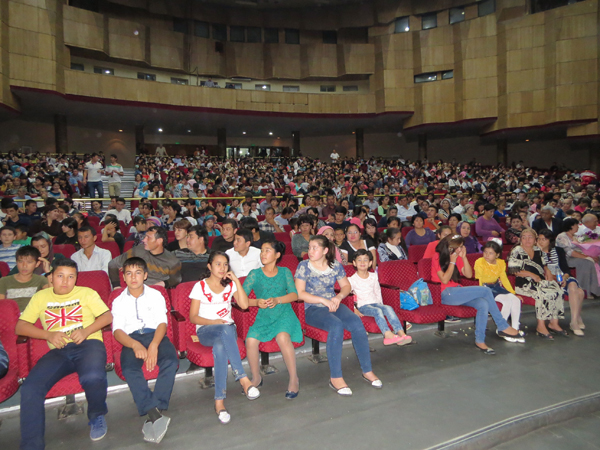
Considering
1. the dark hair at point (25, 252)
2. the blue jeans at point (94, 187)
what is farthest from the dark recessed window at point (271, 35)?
the dark hair at point (25, 252)

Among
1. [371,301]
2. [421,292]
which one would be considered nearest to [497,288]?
[421,292]

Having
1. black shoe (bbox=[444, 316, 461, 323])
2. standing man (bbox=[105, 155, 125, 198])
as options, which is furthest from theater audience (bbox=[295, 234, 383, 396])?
standing man (bbox=[105, 155, 125, 198])

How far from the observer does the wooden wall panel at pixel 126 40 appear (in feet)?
51.3

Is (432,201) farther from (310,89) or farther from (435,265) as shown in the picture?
(310,89)

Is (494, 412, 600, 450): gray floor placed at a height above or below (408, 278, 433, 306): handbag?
below

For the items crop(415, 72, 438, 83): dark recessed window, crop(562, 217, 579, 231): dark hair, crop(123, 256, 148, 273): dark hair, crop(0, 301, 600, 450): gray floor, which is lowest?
crop(0, 301, 600, 450): gray floor

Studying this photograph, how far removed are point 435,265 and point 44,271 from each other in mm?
3531

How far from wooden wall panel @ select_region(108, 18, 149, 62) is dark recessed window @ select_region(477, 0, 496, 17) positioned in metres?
13.6

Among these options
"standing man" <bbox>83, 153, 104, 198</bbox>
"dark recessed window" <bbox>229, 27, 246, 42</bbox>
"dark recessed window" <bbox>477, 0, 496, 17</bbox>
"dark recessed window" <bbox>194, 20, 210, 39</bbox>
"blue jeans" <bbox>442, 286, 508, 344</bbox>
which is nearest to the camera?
"blue jeans" <bbox>442, 286, 508, 344</bbox>

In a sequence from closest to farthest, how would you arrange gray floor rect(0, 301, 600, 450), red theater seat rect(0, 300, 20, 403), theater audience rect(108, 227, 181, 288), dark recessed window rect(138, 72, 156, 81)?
gray floor rect(0, 301, 600, 450), red theater seat rect(0, 300, 20, 403), theater audience rect(108, 227, 181, 288), dark recessed window rect(138, 72, 156, 81)

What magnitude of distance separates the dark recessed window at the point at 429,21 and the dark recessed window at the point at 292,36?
563 centimetres

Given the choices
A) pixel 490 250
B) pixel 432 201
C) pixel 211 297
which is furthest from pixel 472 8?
pixel 211 297

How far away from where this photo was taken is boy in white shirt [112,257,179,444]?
7.82 ft

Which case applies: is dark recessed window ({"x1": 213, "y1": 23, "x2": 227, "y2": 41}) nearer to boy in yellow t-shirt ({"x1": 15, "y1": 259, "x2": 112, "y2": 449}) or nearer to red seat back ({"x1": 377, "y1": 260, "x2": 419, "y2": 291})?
red seat back ({"x1": 377, "y1": 260, "x2": 419, "y2": 291})
